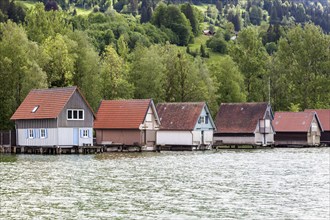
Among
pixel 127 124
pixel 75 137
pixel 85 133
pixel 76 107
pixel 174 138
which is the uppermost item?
pixel 76 107

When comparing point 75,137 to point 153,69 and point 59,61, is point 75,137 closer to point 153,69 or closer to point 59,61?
point 59,61

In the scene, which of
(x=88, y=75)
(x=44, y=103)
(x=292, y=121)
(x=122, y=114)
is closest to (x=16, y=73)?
(x=44, y=103)

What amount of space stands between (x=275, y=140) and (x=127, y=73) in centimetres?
2485

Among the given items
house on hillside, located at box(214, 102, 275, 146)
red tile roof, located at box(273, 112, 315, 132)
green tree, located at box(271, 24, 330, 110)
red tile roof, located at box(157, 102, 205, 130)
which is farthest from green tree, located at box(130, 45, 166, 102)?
green tree, located at box(271, 24, 330, 110)

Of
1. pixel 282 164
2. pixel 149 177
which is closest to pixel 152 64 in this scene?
pixel 282 164

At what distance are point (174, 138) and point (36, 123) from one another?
20.6 meters

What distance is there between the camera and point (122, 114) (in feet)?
277

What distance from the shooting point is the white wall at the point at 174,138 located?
294 feet

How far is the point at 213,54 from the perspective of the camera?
19988 cm

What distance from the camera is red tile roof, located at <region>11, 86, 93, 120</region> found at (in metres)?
73.9

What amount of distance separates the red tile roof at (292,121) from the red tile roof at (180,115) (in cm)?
2210

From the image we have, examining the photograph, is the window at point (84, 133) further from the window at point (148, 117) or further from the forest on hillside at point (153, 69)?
the forest on hillside at point (153, 69)

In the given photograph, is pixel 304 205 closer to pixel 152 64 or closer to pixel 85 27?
pixel 152 64

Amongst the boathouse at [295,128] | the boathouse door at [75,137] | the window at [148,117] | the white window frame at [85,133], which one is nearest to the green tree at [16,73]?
the white window frame at [85,133]
